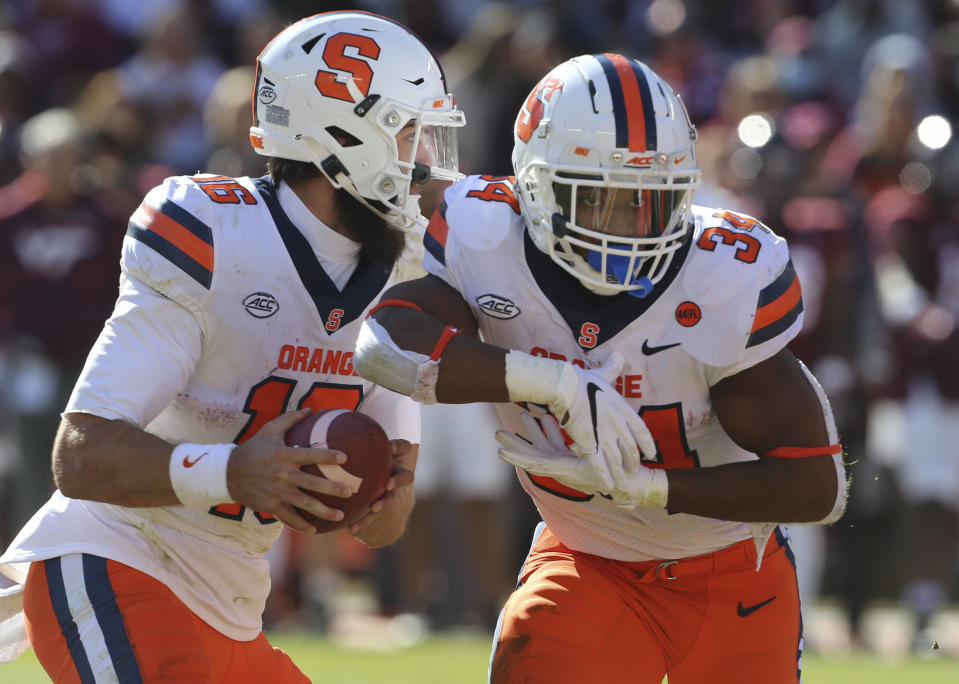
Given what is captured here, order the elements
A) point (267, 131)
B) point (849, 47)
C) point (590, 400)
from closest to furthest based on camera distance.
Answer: point (590, 400)
point (267, 131)
point (849, 47)

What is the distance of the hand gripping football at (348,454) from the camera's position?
312 cm

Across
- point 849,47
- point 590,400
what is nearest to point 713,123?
point 849,47

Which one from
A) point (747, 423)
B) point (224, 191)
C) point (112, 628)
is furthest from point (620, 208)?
point (112, 628)

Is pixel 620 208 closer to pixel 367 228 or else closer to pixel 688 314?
pixel 688 314

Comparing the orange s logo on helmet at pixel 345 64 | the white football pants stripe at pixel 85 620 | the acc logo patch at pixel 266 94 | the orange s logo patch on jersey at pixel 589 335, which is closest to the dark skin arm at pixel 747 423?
the orange s logo patch on jersey at pixel 589 335

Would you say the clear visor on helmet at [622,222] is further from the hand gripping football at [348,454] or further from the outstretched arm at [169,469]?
the outstretched arm at [169,469]

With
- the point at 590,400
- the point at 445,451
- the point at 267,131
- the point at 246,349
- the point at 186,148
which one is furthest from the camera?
the point at 186,148

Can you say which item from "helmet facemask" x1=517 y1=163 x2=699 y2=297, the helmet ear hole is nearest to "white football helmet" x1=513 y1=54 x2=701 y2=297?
"helmet facemask" x1=517 y1=163 x2=699 y2=297

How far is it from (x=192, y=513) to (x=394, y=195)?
87 cm

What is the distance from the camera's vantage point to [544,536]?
3.75 m

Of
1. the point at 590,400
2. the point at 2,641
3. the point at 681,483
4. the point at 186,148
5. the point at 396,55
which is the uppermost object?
the point at 396,55

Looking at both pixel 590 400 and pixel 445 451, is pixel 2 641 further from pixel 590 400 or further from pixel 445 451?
pixel 445 451

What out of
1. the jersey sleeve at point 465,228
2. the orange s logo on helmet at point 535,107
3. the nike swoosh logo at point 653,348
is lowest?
the nike swoosh logo at point 653,348

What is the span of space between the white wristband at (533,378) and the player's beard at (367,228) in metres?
0.59
